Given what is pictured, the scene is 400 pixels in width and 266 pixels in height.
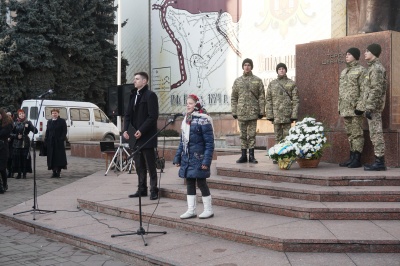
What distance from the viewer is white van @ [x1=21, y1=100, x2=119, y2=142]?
23516 mm

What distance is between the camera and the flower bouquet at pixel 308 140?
28.3 feet

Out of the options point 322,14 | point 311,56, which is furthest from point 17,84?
point 311,56

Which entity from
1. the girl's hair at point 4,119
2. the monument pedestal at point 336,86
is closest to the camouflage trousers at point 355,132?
the monument pedestal at point 336,86

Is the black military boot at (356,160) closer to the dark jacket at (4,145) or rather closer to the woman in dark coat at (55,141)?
the dark jacket at (4,145)

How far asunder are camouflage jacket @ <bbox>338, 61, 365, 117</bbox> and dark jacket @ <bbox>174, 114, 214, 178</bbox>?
3004 millimetres

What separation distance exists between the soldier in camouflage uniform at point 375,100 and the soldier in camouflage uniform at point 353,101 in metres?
0.30

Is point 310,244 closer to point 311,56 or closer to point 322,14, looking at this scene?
point 311,56

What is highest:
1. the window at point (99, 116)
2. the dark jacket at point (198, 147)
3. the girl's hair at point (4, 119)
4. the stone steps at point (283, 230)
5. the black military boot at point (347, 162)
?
the window at point (99, 116)

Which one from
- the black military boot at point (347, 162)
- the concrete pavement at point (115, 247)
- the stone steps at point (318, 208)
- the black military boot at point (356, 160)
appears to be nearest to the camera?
the concrete pavement at point (115, 247)

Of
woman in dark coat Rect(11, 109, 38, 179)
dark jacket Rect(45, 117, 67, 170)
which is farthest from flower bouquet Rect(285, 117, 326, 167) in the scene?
woman in dark coat Rect(11, 109, 38, 179)

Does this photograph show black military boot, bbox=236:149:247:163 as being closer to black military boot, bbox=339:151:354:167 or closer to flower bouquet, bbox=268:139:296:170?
flower bouquet, bbox=268:139:296:170

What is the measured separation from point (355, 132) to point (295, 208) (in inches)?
102

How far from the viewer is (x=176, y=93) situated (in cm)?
2684

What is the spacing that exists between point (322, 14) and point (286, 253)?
53.1 feet
